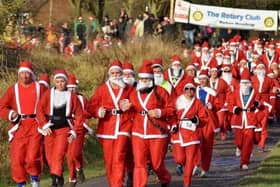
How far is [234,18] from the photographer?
40312 mm

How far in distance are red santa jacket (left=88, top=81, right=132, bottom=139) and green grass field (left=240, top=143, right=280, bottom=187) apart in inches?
102

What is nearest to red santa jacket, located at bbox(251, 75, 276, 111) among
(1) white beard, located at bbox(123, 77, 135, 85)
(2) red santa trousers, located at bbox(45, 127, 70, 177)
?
(1) white beard, located at bbox(123, 77, 135, 85)

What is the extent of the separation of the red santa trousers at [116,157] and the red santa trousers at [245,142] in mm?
4599

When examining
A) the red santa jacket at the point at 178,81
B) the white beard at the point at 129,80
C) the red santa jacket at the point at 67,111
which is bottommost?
the red santa jacket at the point at 67,111

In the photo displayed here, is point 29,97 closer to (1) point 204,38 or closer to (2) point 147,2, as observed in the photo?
(1) point 204,38

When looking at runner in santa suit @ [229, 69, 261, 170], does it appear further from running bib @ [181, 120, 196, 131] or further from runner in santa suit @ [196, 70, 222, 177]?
running bib @ [181, 120, 196, 131]

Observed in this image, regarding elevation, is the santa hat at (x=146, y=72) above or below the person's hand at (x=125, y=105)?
above

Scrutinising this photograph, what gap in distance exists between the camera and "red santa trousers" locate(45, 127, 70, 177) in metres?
13.6

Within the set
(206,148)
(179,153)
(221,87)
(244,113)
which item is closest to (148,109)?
(179,153)

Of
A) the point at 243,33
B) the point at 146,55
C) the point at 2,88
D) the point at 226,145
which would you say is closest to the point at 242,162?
the point at 226,145

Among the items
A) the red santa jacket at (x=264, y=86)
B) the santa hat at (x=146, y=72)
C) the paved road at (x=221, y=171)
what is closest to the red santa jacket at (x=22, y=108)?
the santa hat at (x=146, y=72)

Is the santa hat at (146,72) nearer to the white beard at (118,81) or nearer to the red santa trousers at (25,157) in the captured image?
the white beard at (118,81)

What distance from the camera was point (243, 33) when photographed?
48.4 metres

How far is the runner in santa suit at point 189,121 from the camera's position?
14.8 meters
